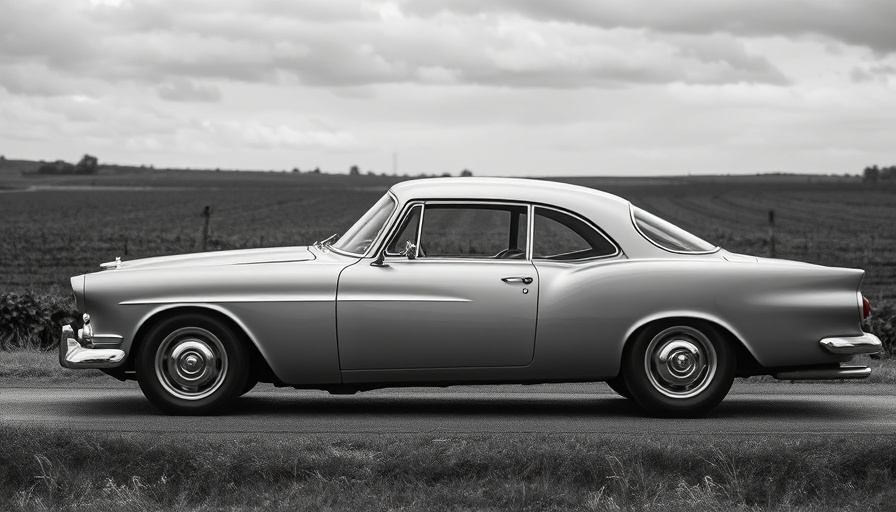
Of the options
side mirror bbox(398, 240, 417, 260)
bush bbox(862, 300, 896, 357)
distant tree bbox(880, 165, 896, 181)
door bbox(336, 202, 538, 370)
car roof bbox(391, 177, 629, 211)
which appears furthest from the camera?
distant tree bbox(880, 165, 896, 181)

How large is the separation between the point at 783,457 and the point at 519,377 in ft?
6.22

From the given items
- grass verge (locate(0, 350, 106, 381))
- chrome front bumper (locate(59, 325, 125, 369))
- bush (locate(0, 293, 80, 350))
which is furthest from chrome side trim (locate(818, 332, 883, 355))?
bush (locate(0, 293, 80, 350))

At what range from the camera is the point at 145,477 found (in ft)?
19.0

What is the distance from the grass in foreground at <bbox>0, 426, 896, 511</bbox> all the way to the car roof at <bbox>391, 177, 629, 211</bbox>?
1889 millimetres

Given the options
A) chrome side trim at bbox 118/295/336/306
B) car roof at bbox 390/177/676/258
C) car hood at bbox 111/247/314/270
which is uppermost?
car roof at bbox 390/177/676/258

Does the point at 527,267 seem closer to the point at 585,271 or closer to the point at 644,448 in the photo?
the point at 585,271

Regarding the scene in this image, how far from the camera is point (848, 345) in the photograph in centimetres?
724

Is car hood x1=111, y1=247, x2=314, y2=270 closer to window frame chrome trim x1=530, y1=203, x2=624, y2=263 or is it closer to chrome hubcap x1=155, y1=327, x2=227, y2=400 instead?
chrome hubcap x1=155, y1=327, x2=227, y2=400

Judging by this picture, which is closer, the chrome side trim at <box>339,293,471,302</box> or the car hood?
the chrome side trim at <box>339,293,471,302</box>

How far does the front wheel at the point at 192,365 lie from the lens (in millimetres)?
7184

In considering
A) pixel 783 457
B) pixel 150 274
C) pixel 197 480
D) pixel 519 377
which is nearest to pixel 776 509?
pixel 783 457

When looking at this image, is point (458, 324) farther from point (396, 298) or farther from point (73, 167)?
point (73, 167)

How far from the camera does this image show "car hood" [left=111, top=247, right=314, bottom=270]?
752 centimetres

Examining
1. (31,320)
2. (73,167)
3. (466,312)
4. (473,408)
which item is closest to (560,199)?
(466,312)
